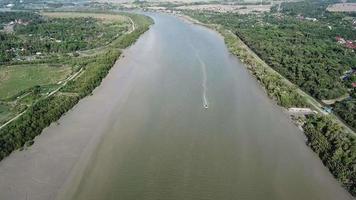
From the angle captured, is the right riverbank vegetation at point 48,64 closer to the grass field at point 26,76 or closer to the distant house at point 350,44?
the grass field at point 26,76

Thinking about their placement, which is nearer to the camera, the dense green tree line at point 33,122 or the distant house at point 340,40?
the dense green tree line at point 33,122

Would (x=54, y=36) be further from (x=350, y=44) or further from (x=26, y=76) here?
(x=350, y=44)

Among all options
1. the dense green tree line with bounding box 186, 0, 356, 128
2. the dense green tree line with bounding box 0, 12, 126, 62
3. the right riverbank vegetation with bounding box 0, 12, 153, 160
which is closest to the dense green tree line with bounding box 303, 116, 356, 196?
the dense green tree line with bounding box 186, 0, 356, 128

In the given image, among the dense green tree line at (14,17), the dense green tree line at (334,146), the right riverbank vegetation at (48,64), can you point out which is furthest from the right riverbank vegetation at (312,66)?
the dense green tree line at (14,17)

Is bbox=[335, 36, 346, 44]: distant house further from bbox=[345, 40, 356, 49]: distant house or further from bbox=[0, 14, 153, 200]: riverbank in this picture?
bbox=[0, 14, 153, 200]: riverbank

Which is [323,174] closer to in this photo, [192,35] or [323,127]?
[323,127]

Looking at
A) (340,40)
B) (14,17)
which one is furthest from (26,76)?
(14,17)
